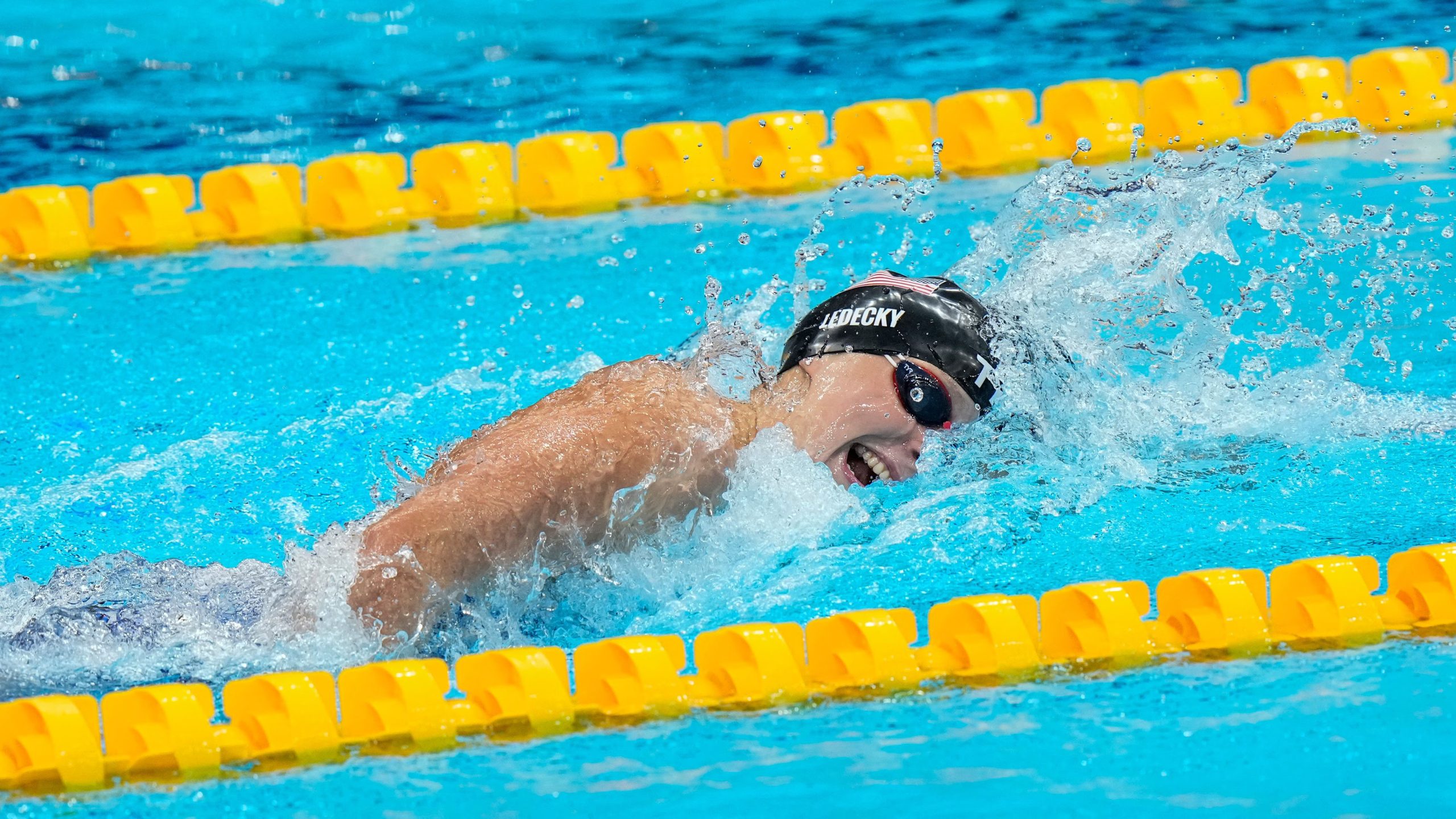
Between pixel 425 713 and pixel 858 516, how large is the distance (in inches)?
36.9

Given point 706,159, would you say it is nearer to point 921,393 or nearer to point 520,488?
point 921,393

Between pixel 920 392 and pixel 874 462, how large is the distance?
157 mm

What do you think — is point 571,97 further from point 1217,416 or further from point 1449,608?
point 1449,608

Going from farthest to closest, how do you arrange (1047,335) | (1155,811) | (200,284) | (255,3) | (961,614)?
(255,3) → (200,284) → (1047,335) → (961,614) → (1155,811)

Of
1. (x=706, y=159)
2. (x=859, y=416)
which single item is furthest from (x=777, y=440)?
(x=706, y=159)

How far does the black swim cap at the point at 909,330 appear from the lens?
2.79 m

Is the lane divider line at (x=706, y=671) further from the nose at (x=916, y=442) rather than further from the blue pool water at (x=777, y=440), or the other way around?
the nose at (x=916, y=442)

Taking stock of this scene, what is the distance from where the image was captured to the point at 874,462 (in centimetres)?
283

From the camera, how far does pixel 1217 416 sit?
3.25m

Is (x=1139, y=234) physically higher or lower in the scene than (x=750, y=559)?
higher

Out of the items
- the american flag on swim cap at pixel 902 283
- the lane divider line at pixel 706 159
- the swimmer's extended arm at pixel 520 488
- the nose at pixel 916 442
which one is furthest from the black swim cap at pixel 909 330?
the lane divider line at pixel 706 159

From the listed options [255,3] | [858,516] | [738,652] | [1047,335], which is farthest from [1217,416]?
[255,3]

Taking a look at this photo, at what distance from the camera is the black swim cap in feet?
9.16

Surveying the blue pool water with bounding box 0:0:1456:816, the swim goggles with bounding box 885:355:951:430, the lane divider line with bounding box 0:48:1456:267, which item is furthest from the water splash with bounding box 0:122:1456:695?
the lane divider line with bounding box 0:48:1456:267
